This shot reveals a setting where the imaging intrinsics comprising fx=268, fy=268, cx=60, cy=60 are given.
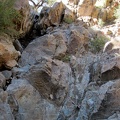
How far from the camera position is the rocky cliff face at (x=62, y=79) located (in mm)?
5887

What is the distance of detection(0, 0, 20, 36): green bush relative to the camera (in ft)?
25.5

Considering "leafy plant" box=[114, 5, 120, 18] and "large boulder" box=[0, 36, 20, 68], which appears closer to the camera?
"large boulder" box=[0, 36, 20, 68]

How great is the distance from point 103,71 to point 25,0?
14.6ft

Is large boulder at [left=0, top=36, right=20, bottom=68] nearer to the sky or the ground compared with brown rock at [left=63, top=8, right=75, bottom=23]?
nearer to the ground

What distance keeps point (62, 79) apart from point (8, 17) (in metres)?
2.53

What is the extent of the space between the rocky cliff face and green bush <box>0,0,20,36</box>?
0.60 m

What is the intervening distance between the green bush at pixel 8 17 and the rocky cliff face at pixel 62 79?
599mm

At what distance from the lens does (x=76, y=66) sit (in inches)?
316

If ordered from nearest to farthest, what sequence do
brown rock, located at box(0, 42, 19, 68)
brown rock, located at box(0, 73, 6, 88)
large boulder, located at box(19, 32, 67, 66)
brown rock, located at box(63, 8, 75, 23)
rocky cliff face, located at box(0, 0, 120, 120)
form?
1. rocky cliff face, located at box(0, 0, 120, 120)
2. brown rock, located at box(0, 73, 6, 88)
3. brown rock, located at box(0, 42, 19, 68)
4. large boulder, located at box(19, 32, 67, 66)
5. brown rock, located at box(63, 8, 75, 23)

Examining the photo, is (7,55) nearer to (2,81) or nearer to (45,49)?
(2,81)

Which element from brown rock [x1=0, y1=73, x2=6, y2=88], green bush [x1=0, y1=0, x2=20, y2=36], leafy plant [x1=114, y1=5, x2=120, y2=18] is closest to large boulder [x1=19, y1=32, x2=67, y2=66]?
green bush [x1=0, y1=0, x2=20, y2=36]

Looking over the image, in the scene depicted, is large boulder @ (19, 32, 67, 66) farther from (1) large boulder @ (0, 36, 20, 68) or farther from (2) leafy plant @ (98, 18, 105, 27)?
(2) leafy plant @ (98, 18, 105, 27)

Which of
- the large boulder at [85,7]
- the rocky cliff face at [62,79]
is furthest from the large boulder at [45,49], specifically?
the large boulder at [85,7]

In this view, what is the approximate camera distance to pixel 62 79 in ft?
23.5
